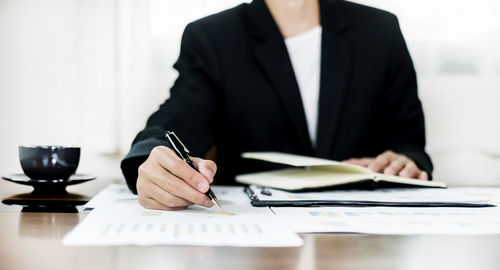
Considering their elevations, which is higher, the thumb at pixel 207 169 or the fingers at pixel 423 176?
the thumb at pixel 207 169

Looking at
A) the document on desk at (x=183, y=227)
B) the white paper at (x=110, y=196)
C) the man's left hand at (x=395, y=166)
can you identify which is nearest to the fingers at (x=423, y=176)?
the man's left hand at (x=395, y=166)

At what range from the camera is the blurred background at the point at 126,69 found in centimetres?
155

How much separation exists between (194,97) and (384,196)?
0.66 meters

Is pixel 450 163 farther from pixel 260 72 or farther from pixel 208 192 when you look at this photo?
pixel 208 192

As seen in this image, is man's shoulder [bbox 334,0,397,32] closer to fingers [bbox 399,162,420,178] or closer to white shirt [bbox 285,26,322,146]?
white shirt [bbox 285,26,322,146]

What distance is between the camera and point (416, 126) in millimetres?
1352

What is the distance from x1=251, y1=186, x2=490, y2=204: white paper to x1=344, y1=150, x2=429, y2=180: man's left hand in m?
0.09

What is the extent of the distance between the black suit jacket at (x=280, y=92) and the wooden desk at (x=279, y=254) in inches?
29.0

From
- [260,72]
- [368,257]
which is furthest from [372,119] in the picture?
[368,257]

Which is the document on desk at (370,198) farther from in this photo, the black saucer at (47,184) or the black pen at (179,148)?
the black saucer at (47,184)

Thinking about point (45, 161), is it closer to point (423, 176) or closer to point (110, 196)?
point (110, 196)

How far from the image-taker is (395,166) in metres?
1.00

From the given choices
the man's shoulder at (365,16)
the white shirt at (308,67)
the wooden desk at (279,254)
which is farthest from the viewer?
the man's shoulder at (365,16)

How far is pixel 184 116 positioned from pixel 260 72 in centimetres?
25
